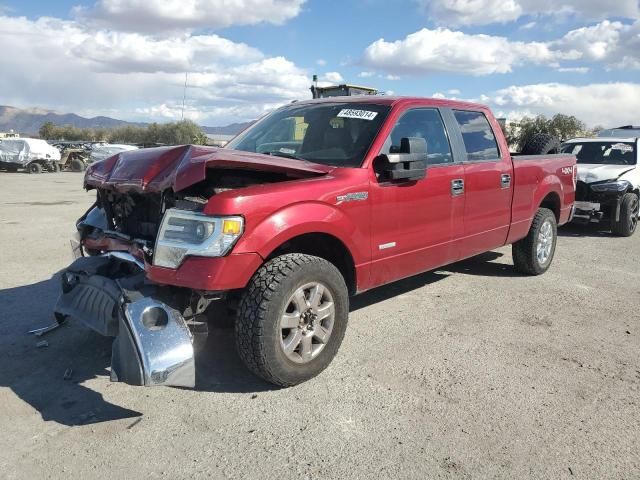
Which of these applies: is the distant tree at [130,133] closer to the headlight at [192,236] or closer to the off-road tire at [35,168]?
the off-road tire at [35,168]

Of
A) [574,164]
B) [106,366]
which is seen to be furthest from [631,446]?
[574,164]

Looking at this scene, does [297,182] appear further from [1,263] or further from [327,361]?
[1,263]

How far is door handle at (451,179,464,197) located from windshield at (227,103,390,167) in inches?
36.7

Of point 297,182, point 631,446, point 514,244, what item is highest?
point 297,182

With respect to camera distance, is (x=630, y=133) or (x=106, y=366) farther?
(x=630, y=133)

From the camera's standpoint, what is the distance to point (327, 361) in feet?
12.1

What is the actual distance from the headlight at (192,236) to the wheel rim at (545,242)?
4356mm

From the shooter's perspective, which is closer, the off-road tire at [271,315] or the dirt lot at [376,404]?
the dirt lot at [376,404]

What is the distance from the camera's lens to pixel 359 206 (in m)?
3.84

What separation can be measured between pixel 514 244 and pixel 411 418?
378 centimetres

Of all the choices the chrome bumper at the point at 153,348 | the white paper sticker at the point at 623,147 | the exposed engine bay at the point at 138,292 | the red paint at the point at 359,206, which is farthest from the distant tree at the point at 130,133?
the chrome bumper at the point at 153,348

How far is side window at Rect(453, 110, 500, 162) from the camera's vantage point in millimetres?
5086

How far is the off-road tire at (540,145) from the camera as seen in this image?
7172mm

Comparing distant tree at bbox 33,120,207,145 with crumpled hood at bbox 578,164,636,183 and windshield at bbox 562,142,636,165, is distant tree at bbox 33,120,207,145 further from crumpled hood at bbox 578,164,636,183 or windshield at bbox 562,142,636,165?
crumpled hood at bbox 578,164,636,183
